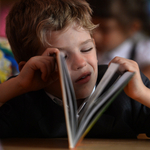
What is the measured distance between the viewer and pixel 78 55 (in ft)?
2.35

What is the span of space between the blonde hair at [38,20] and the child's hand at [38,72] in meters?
0.10

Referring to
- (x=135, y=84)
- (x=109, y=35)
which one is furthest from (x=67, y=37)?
(x=109, y=35)

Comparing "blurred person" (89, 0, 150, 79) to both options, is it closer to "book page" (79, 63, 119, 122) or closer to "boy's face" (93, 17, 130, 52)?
"boy's face" (93, 17, 130, 52)

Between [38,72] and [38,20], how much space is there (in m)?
0.21

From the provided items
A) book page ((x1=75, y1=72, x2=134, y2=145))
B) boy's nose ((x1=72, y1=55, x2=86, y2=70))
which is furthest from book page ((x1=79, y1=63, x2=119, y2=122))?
boy's nose ((x1=72, y1=55, x2=86, y2=70))

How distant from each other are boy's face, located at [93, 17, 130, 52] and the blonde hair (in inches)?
23.9

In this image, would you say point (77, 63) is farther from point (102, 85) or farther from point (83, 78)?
point (102, 85)

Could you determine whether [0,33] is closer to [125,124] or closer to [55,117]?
[55,117]

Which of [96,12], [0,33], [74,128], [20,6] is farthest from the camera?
[0,33]

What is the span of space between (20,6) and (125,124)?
27.1 inches

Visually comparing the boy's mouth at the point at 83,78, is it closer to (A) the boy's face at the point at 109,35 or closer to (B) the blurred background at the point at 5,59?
(A) the boy's face at the point at 109,35

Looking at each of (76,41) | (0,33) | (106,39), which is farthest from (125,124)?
(0,33)

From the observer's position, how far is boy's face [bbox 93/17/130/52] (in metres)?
1.52

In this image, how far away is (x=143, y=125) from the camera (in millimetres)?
802
